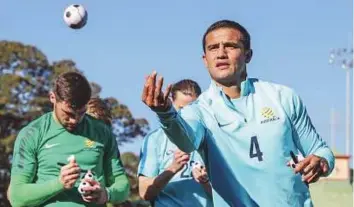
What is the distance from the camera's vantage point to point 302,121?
19.2 ft

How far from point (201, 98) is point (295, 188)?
2.72ft

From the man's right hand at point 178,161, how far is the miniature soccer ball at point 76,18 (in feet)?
10.7

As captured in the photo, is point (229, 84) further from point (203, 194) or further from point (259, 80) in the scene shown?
point (203, 194)

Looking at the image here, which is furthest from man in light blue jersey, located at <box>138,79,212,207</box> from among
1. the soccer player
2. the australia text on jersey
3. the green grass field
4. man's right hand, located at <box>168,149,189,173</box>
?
the green grass field

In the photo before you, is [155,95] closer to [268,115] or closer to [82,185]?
[268,115]

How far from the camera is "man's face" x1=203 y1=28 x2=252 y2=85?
5.77m

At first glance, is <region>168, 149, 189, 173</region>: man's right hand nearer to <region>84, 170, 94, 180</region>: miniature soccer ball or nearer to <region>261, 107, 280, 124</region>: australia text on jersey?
<region>84, 170, 94, 180</region>: miniature soccer ball

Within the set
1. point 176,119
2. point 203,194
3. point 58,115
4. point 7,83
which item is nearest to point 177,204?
point 203,194

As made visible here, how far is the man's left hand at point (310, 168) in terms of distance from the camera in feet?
17.7

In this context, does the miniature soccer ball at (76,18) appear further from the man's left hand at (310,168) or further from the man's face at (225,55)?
the man's left hand at (310,168)

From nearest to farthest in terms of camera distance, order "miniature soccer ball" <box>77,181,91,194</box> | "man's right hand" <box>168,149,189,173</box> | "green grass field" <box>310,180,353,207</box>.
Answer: "miniature soccer ball" <box>77,181,91,194</box>, "man's right hand" <box>168,149,189,173</box>, "green grass field" <box>310,180,353,207</box>

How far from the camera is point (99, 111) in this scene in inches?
→ 299

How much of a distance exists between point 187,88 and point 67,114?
1.76 metres

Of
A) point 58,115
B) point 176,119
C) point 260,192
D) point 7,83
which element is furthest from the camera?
point 7,83
